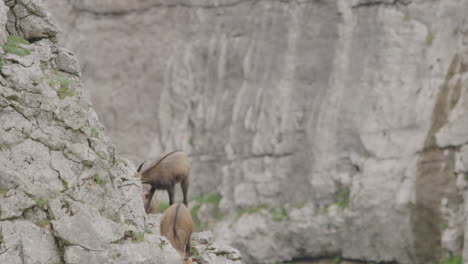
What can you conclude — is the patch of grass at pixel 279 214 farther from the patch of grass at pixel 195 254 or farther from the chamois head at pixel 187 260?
the chamois head at pixel 187 260

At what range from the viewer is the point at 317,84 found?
26.8 meters

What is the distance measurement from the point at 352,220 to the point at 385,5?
20.5 ft

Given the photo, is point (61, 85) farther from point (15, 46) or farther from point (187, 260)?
point (187, 260)

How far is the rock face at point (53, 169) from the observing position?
11.5 meters

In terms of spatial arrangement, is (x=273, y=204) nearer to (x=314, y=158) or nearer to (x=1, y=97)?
(x=314, y=158)

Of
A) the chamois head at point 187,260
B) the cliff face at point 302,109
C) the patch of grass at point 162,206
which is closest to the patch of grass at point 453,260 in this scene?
the cliff face at point 302,109

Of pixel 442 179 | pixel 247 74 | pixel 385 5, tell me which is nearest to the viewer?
pixel 442 179

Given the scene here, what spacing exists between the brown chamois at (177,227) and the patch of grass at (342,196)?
11916 mm

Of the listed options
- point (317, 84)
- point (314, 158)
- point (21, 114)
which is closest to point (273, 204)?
point (314, 158)

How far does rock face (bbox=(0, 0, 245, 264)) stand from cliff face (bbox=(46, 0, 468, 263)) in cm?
1222

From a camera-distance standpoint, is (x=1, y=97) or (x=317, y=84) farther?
(x=317, y=84)

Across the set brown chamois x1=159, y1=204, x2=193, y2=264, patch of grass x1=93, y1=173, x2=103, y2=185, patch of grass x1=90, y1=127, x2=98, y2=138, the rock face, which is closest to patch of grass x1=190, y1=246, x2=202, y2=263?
brown chamois x1=159, y1=204, x2=193, y2=264

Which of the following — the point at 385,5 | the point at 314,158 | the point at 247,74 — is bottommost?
the point at 314,158

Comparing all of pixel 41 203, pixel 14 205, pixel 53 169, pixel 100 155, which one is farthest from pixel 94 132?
pixel 14 205
